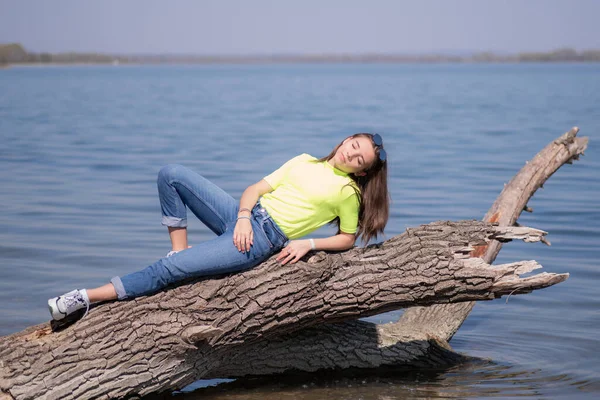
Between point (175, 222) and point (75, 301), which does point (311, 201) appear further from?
point (75, 301)

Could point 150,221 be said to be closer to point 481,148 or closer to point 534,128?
point 481,148

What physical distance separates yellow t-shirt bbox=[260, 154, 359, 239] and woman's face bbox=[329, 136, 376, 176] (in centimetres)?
10

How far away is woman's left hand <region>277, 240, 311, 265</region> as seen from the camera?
560 centimetres

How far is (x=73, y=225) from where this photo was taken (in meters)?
12.4

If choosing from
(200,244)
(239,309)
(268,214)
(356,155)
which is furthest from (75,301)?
(356,155)

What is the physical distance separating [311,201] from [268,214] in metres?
0.32

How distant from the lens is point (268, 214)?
5.76 m

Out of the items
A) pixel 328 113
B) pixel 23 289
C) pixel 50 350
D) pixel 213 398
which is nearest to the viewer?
pixel 50 350

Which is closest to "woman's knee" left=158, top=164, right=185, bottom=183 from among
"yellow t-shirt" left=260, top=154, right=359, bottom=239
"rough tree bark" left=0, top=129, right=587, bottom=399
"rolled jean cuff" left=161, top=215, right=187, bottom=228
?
"rolled jean cuff" left=161, top=215, right=187, bottom=228

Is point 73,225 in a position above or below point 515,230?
below

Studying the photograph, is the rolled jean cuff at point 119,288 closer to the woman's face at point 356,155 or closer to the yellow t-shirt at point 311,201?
the yellow t-shirt at point 311,201

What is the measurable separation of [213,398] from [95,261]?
14.9 feet

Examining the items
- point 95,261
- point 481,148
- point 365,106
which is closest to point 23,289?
point 95,261

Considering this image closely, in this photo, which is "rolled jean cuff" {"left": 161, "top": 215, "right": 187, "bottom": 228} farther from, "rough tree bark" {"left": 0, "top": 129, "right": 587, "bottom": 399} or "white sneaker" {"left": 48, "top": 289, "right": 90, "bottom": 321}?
"white sneaker" {"left": 48, "top": 289, "right": 90, "bottom": 321}
